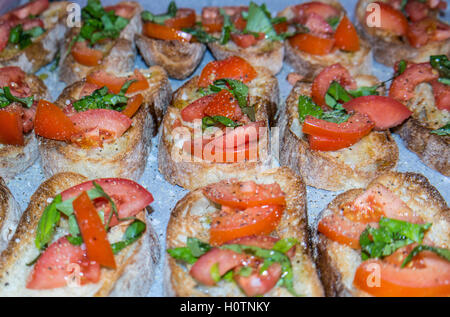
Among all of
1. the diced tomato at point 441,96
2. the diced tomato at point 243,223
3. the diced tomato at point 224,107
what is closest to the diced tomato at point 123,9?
the diced tomato at point 224,107

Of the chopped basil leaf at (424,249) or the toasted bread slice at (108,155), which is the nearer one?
the chopped basil leaf at (424,249)

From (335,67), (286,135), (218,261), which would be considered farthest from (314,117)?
(218,261)

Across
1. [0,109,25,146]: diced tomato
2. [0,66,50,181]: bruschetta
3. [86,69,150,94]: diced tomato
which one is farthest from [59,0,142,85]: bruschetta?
[0,109,25,146]: diced tomato

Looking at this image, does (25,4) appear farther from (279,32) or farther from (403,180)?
(403,180)

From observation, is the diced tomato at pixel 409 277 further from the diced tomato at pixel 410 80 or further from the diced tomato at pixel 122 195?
the diced tomato at pixel 410 80

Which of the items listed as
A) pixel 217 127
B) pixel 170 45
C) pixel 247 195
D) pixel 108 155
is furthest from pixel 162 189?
pixel 170 45

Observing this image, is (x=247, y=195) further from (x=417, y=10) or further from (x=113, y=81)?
(x=417, y=10)
